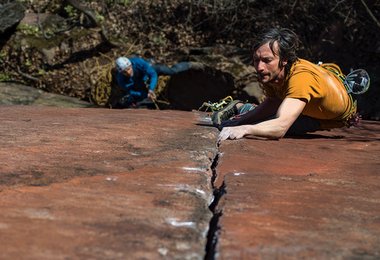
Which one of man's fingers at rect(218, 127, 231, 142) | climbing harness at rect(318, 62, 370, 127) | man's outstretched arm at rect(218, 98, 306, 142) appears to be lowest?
man's fingers at rect(218, 127, 231, 142)

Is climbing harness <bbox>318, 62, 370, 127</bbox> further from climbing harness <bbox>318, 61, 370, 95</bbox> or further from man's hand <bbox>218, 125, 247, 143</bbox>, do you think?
man's hand <bbox>218, 125, 247, 143</bbox>

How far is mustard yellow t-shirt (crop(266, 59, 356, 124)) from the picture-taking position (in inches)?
150

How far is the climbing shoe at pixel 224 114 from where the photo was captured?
4523mm

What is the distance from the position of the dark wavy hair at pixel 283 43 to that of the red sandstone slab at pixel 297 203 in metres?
0.56

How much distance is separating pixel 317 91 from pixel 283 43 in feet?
1.18

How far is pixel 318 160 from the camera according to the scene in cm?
321

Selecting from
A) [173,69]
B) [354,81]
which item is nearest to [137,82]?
[173,69]

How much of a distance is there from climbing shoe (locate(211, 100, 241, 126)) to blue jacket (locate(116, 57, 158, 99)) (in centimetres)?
464

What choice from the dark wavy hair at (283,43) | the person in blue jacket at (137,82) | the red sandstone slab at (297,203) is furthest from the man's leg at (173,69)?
the red sandstone slab at (297,203)

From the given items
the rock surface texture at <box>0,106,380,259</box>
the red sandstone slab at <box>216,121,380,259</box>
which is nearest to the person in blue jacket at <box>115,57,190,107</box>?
the rock surface texture at <box>0,106,380,259</box>

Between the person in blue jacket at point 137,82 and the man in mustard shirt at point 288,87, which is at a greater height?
the man in mustard shirt at point 288,87

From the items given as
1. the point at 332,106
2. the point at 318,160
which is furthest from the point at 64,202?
the point at 332,106

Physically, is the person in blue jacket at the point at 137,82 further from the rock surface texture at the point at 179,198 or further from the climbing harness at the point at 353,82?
the rock surface texture at the point at 179,198

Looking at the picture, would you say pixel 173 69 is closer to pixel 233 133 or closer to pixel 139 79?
pixel 139 79
